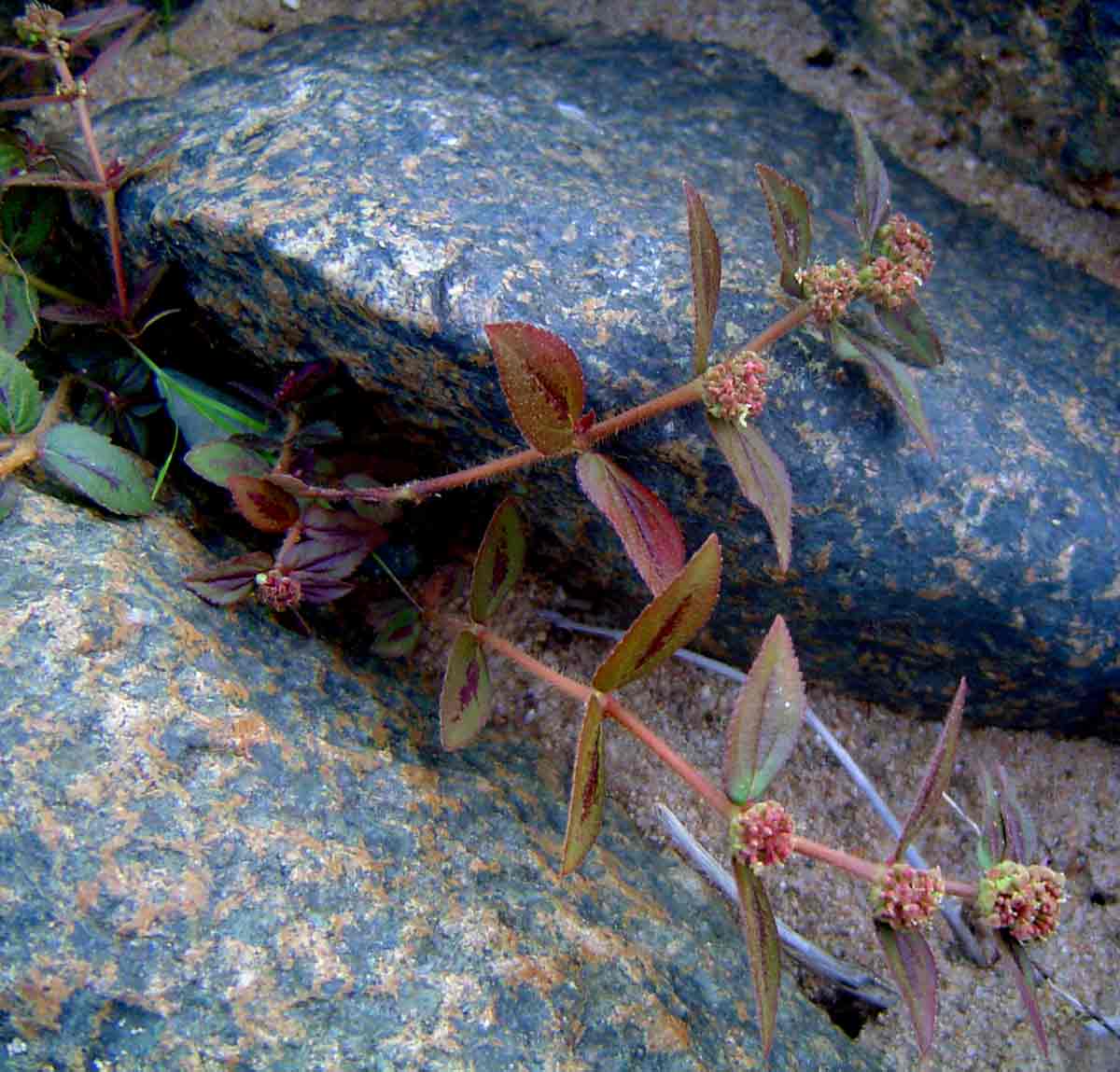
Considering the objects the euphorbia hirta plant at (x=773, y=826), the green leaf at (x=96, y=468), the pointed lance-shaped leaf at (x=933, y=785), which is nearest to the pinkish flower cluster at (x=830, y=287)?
the euphorbia hirta plant at (x=773, y=826)

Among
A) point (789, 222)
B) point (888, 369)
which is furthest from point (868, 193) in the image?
point (888, 369)

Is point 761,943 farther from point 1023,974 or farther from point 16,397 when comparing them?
point 16,397

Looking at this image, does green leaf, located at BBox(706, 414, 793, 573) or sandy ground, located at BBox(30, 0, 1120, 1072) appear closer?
green leaf, located at BBox(706, 414, 793, 573)

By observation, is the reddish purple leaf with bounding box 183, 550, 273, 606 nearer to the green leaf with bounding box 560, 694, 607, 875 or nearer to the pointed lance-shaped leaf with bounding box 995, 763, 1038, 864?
the green leaf with bounding box 560, 694, 607, 875

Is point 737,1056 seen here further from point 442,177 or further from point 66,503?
point 442,177

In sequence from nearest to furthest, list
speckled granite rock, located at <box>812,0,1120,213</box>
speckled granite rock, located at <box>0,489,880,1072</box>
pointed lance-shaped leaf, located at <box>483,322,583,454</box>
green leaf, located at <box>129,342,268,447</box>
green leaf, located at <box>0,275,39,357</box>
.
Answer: speckled granite rock, located at <box>0,489,880,1072</box> < pointed lance-shaped leaf, located at <box>483,322,583,454</box> < green leaf, located at <box>0,275,39,357</box> < green leaf, located at <box>129,342,268,447</box> < speckled granite rock, located at <box>812,0,1120,213</box>

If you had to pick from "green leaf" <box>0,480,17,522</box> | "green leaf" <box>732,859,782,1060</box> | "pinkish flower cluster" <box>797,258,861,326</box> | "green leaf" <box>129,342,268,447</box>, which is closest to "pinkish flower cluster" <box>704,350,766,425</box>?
"pinkish flower cluster" <box>797,258,861,326</box>

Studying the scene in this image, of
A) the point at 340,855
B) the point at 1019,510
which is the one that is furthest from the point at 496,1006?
the point at 1019,510
